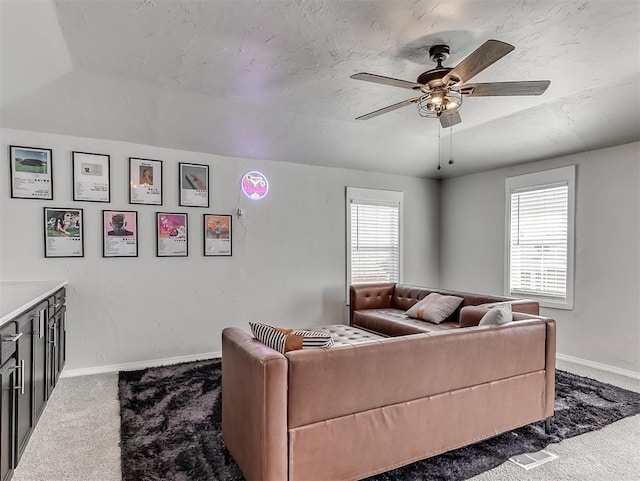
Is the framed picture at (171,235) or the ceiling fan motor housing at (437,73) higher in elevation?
the ceiling fan motor housing at (437,73)

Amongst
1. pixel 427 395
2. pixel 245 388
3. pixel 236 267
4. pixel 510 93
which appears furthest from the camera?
pixel 236 267

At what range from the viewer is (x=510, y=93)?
8.54 feet

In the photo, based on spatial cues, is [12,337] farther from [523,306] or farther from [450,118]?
[523,306]

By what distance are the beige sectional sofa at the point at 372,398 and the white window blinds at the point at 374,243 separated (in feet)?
10.6

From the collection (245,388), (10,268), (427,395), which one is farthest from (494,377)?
(10,268)

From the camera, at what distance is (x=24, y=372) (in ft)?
7.25

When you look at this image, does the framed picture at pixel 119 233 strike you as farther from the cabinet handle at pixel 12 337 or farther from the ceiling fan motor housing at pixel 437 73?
the ceiling fan motor housing at pixel 437 73

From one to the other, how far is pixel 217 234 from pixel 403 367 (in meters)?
3.12

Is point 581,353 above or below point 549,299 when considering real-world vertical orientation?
below

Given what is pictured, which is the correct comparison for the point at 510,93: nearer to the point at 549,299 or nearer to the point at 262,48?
the point at 262,48

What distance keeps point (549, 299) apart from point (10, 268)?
5797 mm

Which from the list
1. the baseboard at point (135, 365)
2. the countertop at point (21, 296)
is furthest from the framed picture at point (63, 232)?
the baseboard at point (135, 365)

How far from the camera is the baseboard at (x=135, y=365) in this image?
392cm

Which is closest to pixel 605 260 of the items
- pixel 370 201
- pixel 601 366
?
pixel 601 366
